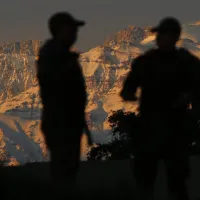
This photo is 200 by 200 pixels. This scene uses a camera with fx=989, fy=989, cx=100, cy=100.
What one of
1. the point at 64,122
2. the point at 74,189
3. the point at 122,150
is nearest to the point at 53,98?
the point at 64,122

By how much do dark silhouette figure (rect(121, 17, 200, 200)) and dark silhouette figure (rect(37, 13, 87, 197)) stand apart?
1.60 feet

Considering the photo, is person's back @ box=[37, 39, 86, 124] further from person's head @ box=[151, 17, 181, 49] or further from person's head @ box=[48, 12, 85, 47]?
person's head @ box=[151, 17, 181, 49]

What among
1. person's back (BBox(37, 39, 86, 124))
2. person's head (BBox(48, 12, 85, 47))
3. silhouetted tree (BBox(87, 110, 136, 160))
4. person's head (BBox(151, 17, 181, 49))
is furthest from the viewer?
silhouetted tree (BBox(87, 110, 136, 160))

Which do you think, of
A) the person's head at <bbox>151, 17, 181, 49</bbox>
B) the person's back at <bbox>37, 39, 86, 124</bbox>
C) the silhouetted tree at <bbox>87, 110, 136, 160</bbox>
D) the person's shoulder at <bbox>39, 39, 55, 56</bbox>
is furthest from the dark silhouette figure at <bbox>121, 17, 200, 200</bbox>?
the silhouetted tree at <bbox>87, 110, 136, 160</bbox>

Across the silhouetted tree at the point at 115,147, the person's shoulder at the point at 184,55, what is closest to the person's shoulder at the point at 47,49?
the person's shoulder at the point at 184,55

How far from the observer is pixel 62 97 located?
7922 millimetres

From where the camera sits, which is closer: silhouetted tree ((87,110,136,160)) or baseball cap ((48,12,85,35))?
baseball cap ((48,12,85,35))

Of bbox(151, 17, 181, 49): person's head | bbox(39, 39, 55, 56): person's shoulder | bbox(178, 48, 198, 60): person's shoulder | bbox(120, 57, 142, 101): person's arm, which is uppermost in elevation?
bbox(151, 17, 181, 49): person's head

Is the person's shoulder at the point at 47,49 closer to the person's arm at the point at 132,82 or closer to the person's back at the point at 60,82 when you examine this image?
the person's back at the point at 60,82

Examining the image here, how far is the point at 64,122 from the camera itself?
314 inches

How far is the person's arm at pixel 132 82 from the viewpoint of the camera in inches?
321

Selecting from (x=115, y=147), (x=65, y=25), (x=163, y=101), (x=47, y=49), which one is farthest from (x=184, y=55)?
(x=115, y=147)

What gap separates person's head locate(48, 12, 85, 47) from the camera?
8000mm

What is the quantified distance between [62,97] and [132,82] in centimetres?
64
